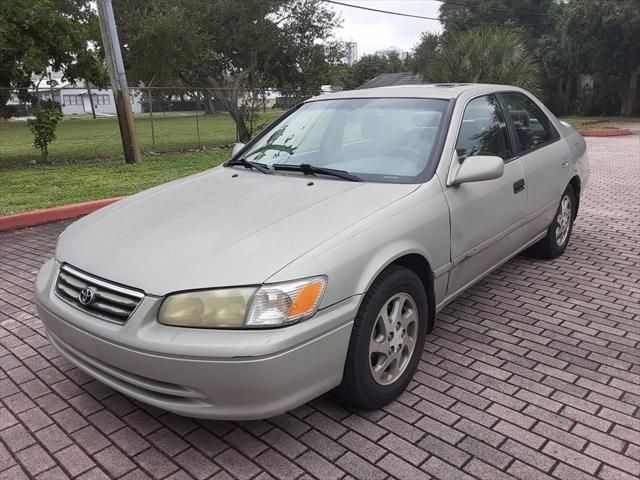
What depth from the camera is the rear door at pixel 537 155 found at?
13.7 feet

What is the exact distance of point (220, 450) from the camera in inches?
98.7

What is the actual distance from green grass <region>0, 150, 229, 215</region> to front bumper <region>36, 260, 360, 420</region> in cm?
572

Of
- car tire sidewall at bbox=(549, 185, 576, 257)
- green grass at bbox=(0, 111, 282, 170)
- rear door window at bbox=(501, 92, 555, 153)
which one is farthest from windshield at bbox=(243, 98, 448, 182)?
green grass at bbox=(0, 111, 282, 170)

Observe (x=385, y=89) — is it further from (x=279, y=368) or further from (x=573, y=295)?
(x=279, y=368)

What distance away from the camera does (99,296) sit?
2.47 meters

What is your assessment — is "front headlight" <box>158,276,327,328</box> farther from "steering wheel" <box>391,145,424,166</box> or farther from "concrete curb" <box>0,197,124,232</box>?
"concrete curb" <box>0,197,124,232</box>

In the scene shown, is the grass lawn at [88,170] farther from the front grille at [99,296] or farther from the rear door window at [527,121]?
the rear door window at [527,121]

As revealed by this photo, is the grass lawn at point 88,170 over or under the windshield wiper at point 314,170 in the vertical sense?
under

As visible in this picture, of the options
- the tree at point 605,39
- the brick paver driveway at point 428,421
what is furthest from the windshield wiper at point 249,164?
the tree at point 605,39

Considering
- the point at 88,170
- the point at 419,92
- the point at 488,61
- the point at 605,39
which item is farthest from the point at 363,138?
the point at 605,39

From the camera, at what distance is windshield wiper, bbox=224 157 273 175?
3638 millimetres

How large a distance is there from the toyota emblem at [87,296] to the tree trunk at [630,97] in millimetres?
33362

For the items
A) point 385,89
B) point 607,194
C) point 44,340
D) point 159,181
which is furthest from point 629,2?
point 44,340

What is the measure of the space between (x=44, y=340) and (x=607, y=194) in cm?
810
